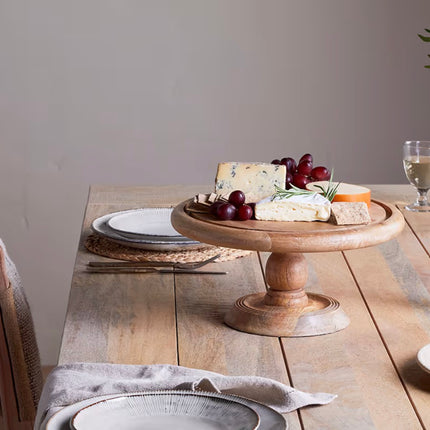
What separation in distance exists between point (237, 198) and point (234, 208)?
18 mm

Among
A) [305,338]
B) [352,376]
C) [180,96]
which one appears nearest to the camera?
[352,376]

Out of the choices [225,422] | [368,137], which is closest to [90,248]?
[225,422]

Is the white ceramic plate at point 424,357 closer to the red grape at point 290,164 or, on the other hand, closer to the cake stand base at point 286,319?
the cake stand base at point 286,319

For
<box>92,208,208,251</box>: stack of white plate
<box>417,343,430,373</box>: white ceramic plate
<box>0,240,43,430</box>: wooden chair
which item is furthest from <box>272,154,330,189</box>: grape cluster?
<box>0,240,43,430</box>: wooden chair

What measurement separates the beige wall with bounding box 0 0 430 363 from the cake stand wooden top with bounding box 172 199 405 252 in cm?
211

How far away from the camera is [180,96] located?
3430 millimetres

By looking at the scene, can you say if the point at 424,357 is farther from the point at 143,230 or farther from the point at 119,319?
the point at 143,230

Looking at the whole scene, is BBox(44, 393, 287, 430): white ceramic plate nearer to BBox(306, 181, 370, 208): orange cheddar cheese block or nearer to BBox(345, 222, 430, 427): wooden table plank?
BBox(345, 222, 430, 427): wooden table plank

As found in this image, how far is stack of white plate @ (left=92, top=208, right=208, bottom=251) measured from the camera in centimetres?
168

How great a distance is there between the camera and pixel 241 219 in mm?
1322

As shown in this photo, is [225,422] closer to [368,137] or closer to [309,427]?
[309,427]

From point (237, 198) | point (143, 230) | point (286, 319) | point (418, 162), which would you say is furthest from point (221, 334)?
point (418, 162)

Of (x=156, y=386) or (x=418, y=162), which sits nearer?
(x=156, y=386)

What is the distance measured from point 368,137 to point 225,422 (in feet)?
8.79
